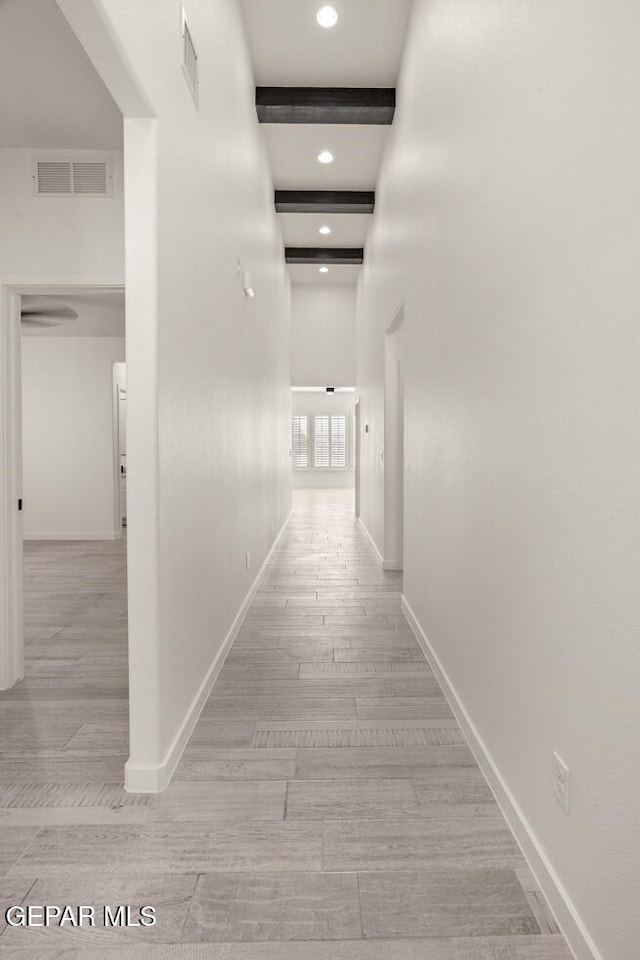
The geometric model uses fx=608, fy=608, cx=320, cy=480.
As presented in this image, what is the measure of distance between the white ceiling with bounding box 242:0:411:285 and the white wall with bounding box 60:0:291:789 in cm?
63

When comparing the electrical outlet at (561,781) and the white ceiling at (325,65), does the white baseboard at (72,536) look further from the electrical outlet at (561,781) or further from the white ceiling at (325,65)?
the electrical outlet at (561,781)

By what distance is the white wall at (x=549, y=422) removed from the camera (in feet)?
4.20

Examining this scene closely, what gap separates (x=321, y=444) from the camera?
53.0 ft

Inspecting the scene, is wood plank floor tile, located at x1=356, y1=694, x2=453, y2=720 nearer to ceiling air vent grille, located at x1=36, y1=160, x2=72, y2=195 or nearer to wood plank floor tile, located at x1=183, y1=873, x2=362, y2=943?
wood plank floor tile, located at x1=183, y1=873, x2=362, y2=943

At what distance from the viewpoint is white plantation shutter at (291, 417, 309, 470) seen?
A: 16.0 meters

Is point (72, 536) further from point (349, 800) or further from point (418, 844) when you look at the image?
point (418, 844)

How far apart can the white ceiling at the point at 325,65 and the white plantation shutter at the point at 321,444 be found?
8.88 meters

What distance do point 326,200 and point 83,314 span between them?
3.20m

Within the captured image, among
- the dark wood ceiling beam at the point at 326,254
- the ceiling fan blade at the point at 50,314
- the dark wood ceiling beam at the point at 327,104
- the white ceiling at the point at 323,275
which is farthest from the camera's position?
the white ceiling at the point at 323,275

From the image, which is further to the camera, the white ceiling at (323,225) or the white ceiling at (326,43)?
the white ceiling at (323,225)

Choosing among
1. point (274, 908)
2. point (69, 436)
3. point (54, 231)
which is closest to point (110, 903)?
point (274, 908)

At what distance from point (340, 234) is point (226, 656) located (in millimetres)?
6884

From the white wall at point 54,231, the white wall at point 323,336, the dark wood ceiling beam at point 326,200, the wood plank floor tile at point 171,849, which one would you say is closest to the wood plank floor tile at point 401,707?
the wood plank floor tile at point 171,849

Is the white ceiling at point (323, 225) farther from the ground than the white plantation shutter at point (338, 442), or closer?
farther from the ground
